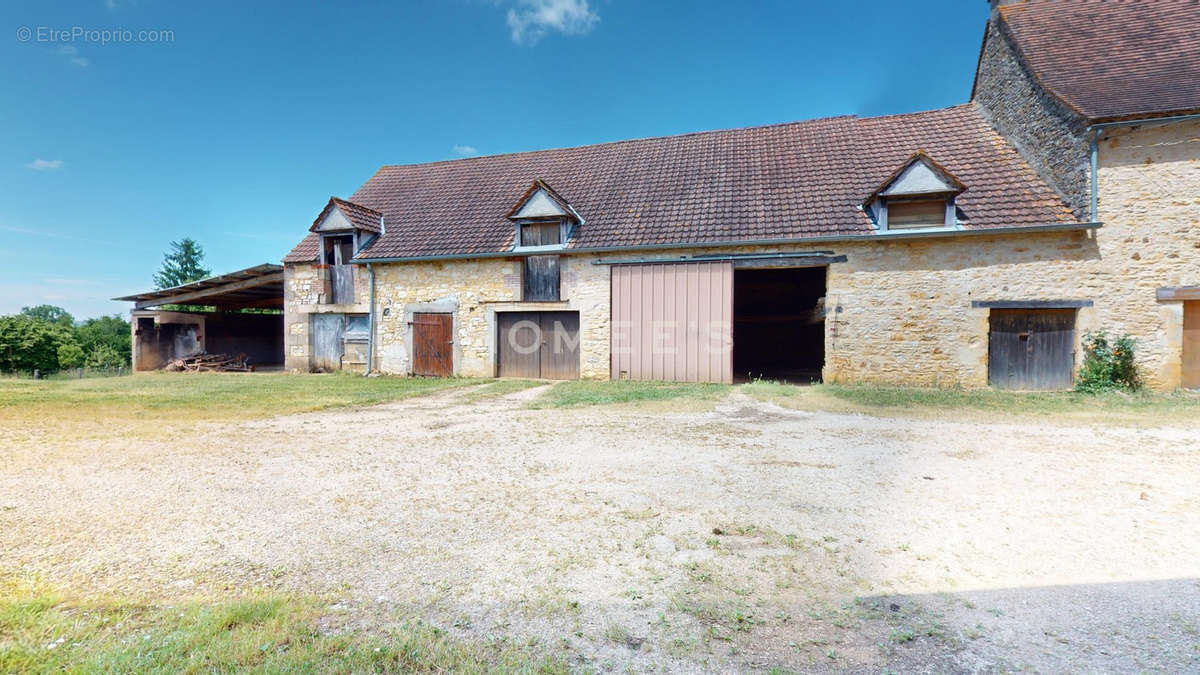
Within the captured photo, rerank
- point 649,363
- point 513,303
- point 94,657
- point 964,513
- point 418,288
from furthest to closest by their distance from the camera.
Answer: point 418,288, point 513,303, point 649,363, point 964,513, point 94,657

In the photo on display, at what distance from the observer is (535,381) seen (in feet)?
41.2

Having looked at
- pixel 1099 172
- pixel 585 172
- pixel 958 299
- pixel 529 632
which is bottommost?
pixel 529 632

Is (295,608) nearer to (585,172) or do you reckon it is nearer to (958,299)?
(958,299)

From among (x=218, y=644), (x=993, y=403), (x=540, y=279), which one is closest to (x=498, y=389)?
(x=540, y=279)

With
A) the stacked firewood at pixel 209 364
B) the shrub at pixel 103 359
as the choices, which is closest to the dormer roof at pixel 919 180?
the stacked firewood at pixel 209 364

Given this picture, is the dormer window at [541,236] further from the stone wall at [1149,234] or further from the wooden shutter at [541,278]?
the stone wall at [1149,234]

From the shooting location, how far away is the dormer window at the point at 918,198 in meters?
10.3

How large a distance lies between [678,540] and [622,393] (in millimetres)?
6683

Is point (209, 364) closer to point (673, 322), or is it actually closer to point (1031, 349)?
point (673, 322)

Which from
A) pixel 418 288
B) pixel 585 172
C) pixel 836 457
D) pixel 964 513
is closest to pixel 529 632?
pixel 964 513

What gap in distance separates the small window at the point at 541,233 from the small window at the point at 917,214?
8.03 m

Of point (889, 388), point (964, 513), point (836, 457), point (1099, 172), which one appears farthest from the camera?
point (889, 388)

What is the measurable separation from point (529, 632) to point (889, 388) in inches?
410

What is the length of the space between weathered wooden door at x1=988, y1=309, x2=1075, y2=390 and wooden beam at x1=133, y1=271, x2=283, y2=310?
20397mm
